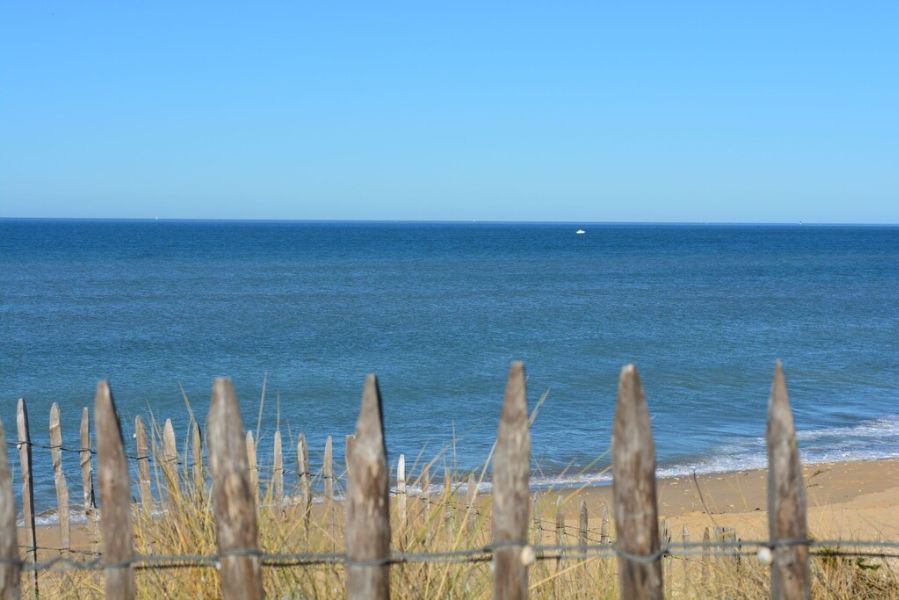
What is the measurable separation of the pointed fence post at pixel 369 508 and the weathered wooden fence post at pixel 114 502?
2.19 feet

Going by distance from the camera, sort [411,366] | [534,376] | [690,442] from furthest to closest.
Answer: [411,366] < [534,376] < [690,442]

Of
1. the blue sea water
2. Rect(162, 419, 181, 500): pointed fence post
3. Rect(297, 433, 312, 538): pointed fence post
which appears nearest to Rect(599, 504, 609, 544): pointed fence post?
the blue sea water

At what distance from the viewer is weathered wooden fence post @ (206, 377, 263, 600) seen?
279cm

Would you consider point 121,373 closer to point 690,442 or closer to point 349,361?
point 349,361

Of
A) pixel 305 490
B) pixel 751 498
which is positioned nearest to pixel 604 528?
pixel 305 490

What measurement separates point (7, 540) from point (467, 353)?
88.6 feet

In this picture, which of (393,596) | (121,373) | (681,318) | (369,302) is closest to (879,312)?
(681,318)

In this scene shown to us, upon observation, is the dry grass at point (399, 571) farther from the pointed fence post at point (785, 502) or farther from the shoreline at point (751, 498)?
the shoreline at point (751, 498)

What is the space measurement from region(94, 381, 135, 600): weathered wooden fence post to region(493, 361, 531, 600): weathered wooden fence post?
3.54ft

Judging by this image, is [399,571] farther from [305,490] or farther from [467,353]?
[467,353]

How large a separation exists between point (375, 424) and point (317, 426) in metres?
16.1

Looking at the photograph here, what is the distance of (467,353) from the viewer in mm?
29797

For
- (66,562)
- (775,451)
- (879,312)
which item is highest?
(775,451)

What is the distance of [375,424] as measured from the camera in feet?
8.98
